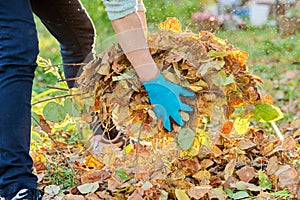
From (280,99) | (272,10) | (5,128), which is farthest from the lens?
(272,10)

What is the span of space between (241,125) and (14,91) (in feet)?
2.17

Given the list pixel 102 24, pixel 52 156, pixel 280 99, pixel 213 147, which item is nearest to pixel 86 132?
pixel 52 156

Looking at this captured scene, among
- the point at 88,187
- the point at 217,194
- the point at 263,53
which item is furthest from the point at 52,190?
the point at 263,53

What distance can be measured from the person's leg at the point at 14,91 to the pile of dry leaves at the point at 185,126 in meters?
0.18

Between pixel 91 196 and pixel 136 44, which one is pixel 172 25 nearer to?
pixel 136 44

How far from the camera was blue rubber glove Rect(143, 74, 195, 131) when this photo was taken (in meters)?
1.45

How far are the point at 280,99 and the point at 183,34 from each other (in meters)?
1.49

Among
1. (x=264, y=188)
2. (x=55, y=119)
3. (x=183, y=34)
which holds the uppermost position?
(x=183, y=34)

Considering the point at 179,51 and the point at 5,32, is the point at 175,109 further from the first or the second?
the point at 5,32

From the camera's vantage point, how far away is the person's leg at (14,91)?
1.35 metres

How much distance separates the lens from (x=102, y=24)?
457 centimetres

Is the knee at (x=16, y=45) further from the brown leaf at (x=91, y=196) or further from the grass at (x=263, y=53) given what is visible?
the grass at (x=263, y=53)

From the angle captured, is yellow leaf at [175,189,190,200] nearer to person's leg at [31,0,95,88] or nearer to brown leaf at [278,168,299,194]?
brown leaf at [278,168,299,194]

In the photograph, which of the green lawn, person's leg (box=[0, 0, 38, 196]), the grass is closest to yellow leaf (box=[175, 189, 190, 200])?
person's leg (box=[0, 0, 38, 196])
